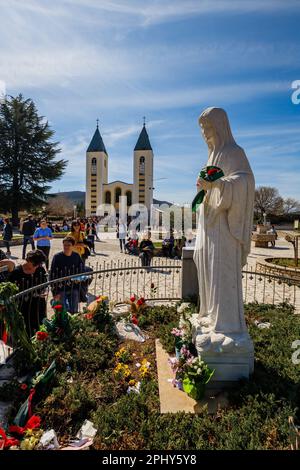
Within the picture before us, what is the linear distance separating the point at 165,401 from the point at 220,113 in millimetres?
→ 3242

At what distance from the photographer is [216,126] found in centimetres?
348

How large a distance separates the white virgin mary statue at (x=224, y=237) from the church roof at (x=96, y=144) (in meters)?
69.2

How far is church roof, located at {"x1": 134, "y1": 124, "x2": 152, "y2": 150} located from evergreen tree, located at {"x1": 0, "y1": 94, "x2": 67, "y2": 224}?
35270mm

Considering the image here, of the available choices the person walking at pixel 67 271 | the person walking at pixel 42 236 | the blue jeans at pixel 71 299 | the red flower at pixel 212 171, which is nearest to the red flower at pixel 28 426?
the red flower at pixel 212 171

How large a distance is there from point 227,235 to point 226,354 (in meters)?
1.35

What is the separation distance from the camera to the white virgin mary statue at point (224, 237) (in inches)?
132

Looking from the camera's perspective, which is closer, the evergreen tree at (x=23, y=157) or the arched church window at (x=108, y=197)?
the evergreen tree at (x=23, y=157)

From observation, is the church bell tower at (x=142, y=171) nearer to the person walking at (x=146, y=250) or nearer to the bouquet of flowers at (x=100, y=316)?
the person walking at (x=146, y=250)

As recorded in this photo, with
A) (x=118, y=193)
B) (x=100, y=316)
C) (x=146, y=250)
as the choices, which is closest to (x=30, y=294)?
(x=100, y=316)

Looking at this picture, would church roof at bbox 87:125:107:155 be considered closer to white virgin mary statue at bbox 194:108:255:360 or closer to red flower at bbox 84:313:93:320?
red flower at bbox 84:313:93:320

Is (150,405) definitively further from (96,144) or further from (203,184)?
(96,144)

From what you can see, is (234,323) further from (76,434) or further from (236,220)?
(76,434)

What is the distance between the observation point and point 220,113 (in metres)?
3.45

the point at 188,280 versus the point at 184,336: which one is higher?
the point at 188,280
